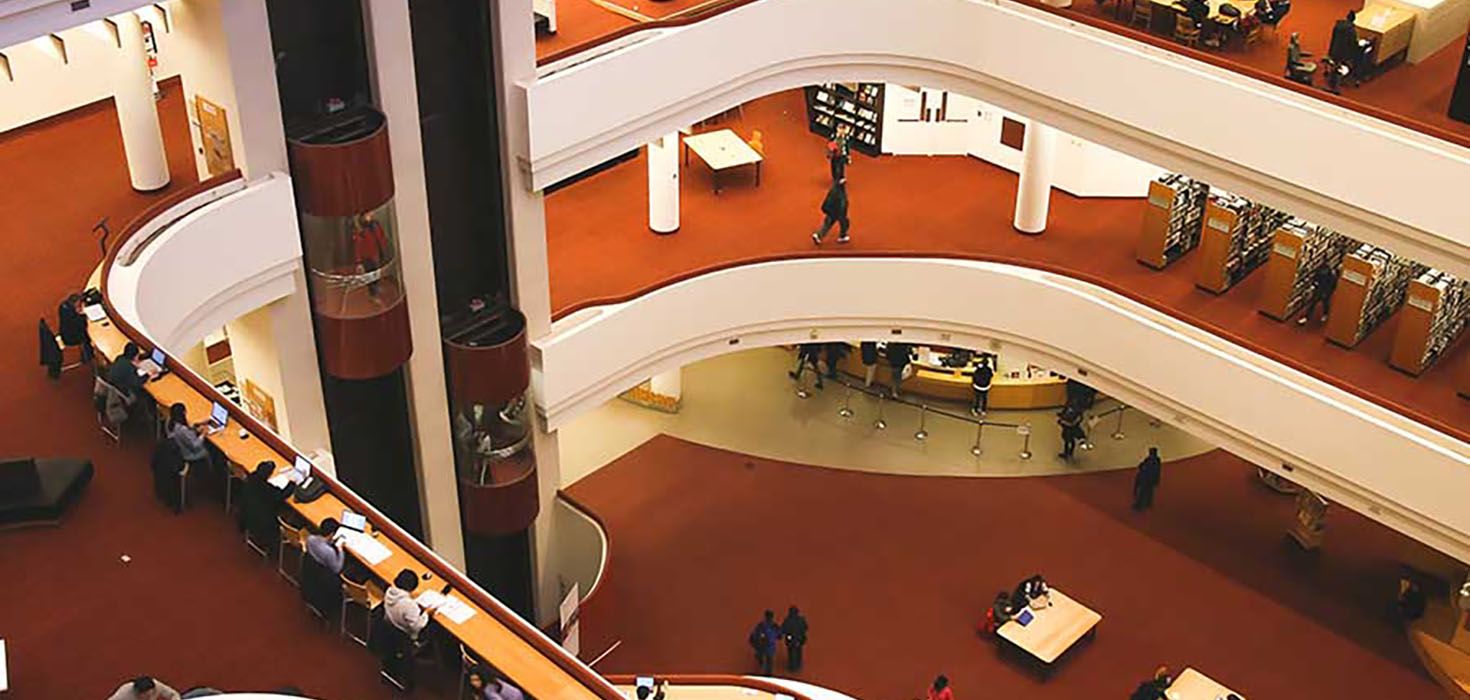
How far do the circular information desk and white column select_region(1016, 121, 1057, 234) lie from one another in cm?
432

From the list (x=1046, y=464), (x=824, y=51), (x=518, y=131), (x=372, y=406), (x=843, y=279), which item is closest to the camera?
(x=518, y=131)

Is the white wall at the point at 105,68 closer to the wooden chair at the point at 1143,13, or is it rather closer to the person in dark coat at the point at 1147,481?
the wooden chair at the point at 1143,13

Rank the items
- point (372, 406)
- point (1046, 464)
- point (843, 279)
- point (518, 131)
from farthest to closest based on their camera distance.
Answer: point (1046, 464), point (843, 279), point (372, 406), point (518, 131)

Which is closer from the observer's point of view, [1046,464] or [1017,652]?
[1017,652]

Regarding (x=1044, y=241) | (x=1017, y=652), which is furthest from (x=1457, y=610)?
(x=1044, y=241)

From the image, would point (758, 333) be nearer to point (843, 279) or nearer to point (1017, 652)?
point (843, 279)

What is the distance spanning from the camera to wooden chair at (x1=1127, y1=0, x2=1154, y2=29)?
2330 cm

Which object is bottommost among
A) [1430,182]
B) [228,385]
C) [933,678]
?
[933,678]

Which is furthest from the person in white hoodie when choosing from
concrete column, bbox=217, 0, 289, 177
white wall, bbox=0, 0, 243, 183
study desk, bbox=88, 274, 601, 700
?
white wall, bbox=0, 0, 243, 183

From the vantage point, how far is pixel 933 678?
2481 cm

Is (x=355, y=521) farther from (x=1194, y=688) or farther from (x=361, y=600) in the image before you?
(x=1194, y=688)

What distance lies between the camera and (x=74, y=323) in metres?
16.7

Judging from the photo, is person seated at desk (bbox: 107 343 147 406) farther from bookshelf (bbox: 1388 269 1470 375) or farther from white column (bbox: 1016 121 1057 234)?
bookshelf (bbox: 1388 269 1470 375)

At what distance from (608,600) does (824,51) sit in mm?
9473
